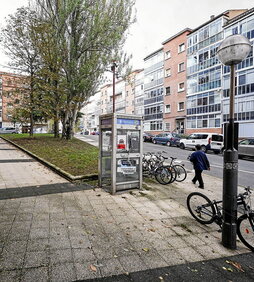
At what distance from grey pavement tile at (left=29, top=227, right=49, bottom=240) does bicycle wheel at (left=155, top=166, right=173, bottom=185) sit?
15.0ft

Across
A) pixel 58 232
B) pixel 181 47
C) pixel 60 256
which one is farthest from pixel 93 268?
pixel 181 47

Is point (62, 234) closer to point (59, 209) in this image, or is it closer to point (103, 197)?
point (59, 209)

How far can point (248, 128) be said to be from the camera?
2591cm

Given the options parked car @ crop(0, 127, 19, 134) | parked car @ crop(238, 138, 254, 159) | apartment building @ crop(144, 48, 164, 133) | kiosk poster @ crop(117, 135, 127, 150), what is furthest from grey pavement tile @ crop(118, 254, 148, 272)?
parked car @ crop(0, 127, 19, 134)

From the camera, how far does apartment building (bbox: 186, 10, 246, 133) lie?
96.9 feet

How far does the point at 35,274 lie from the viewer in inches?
105

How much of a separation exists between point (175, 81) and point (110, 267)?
36.9 m

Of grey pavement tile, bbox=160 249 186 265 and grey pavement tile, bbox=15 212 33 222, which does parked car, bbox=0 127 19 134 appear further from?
grey pavement tile, bbox=160 249 186 265

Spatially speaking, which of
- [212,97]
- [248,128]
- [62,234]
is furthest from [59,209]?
[212,97]

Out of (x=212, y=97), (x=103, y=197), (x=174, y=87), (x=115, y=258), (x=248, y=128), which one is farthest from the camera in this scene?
(x=174, y=87)

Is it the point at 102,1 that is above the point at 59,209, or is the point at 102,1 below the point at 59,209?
above

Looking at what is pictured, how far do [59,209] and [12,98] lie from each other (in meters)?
18.4

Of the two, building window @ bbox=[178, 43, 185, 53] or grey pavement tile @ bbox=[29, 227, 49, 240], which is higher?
building window @ bbox=[178, 43, 185, 53]

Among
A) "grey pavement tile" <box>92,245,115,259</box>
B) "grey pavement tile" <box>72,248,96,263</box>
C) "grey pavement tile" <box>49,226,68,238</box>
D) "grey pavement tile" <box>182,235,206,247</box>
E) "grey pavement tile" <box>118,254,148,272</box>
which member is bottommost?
"grey pavement tile" <box>182,235,206,247</box>
